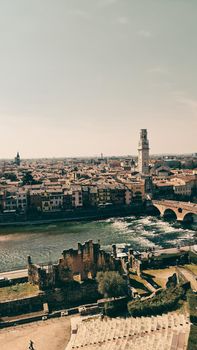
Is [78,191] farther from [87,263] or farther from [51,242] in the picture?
[87,263]

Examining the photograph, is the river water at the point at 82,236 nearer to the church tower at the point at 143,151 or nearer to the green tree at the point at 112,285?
the green tree at the point at 112,285

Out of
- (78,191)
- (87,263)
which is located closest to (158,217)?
(78,191)

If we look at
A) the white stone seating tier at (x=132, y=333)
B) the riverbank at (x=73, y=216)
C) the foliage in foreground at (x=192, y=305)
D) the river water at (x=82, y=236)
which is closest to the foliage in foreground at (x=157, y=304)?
the white stone seating tier at (x=132, y=333)

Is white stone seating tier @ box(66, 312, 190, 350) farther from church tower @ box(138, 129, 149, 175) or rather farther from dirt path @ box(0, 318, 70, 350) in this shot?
church tower @ box(138, 129, 149, 175)

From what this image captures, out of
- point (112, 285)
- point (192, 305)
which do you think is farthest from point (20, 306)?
point (192, 305)

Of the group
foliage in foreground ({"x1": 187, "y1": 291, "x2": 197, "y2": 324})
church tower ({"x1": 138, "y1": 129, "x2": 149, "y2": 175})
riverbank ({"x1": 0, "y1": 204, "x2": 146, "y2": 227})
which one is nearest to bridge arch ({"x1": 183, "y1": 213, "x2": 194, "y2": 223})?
riverbank ({"x1": 0, "y1": 204, "x2": 146, "y2": 227})
